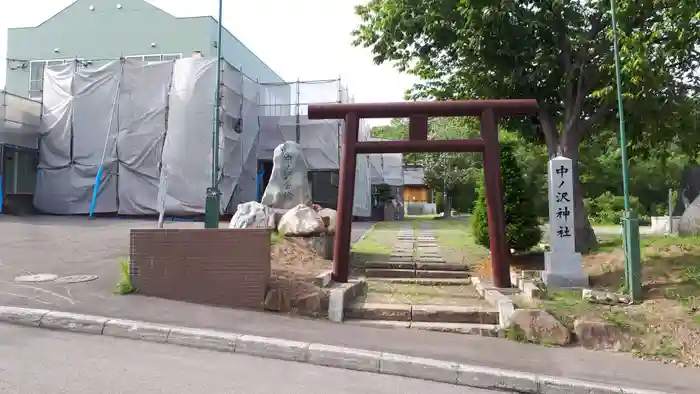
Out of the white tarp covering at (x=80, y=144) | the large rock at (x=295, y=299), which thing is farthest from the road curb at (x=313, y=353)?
the white tarp covering at (x=80, y=144)

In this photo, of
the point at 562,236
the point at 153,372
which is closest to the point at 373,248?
the point at 562,236

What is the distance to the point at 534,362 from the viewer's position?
6.09 meters

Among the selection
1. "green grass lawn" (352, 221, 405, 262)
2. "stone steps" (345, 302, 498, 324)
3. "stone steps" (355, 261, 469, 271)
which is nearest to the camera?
"stone steps" (345, 302, 498, 324)

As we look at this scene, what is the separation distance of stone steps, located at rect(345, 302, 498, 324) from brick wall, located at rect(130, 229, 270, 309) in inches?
61.7

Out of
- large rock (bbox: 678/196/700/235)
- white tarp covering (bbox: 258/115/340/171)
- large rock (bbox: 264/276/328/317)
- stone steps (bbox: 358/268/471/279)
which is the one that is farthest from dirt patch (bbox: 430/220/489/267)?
white tarp covering (bbox: 258/115/340/171)

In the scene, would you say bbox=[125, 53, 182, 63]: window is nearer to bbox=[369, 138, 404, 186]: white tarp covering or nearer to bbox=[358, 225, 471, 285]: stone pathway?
bbox=[369, 138, 404, 186]: white tarp covering

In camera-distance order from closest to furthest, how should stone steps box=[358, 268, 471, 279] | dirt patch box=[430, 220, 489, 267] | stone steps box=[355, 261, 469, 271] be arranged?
stone steps box=[358, 268, 471, 279] → stone steps box=[355, 261, 469, 271] → dirt patch box=[430, 220, 489, 267]

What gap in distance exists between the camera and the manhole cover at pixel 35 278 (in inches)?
335

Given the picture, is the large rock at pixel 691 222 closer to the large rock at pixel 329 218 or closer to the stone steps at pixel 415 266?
the stone steps at pixel 415 266

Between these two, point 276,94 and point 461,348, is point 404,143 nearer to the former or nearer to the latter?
point 461,348

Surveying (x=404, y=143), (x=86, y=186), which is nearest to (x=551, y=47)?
(x=404, y=143)

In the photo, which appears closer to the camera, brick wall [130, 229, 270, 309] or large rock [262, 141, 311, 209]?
brick wall [130, 229, 270, 309]

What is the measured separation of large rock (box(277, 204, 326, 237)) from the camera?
39.1 feet

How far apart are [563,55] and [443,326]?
7.97 m
